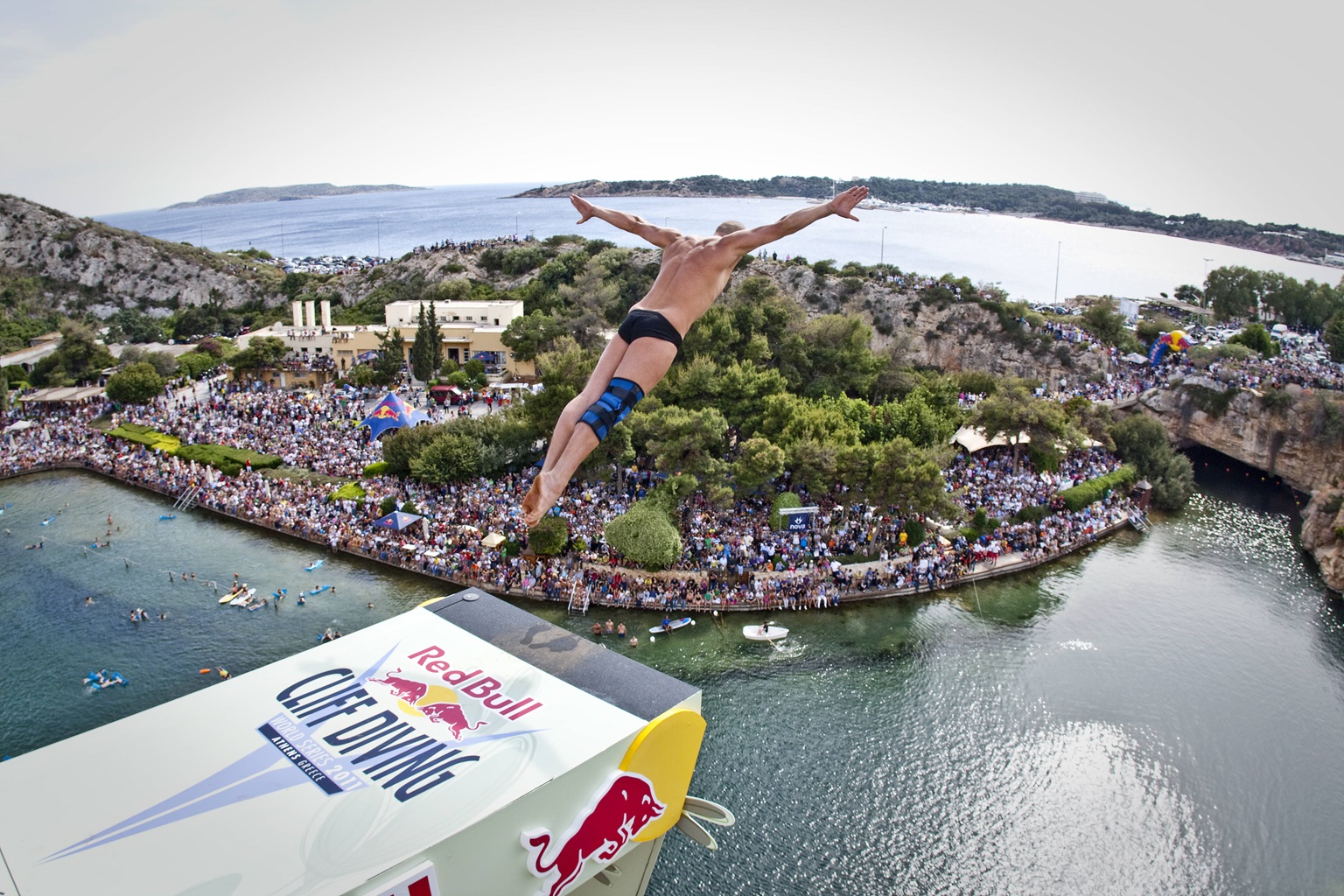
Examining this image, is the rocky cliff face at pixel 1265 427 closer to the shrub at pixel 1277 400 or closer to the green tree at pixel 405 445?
the shrub at pixel 1277 400

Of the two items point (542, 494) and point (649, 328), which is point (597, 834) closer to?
point (542, 494)

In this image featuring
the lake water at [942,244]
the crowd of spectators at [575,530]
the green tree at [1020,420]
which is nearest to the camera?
the crowd of spectators at [575,530]

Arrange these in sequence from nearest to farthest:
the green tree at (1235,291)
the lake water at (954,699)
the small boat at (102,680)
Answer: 1. the lake water at (954,699)
2. the small boat at (102,680)
3. the green tree at (1235,291)

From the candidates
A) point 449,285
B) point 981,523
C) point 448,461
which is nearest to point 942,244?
point 449,285

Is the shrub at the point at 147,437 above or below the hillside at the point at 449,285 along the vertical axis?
below

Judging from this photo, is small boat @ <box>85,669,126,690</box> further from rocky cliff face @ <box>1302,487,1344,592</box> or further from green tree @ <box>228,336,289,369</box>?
rocky cliff face @ <box>1302,487,1344,592</box>

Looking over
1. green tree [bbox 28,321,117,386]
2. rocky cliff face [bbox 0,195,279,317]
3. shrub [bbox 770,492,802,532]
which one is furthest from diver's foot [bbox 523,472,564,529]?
rocky cliff face [bbox 0,195,279,317]

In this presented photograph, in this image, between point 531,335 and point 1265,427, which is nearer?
point 1265,427

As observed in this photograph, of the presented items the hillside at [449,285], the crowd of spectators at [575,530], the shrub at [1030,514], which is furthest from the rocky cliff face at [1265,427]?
the shrub at [1030,514]
